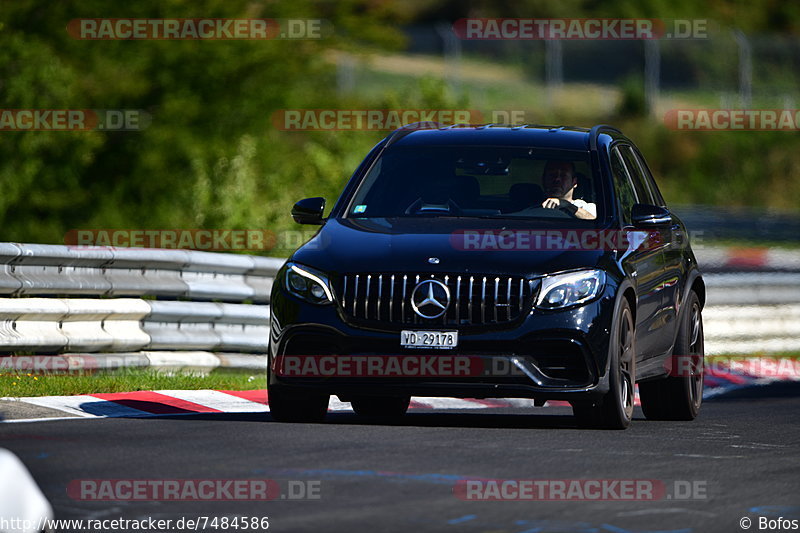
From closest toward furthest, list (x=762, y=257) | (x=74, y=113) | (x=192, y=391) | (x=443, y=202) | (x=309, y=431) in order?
(x=309, y=431) < (x=443, y=202) < (x=192, y=391) < (x=74, y=113) < (x=762, y=257)

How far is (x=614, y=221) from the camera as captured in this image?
1064 centimetres

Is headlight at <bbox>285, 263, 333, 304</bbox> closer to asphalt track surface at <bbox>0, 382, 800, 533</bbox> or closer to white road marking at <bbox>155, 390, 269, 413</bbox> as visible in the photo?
asphalt track surface at <bbox>0, 382, 800, 533</bbox>

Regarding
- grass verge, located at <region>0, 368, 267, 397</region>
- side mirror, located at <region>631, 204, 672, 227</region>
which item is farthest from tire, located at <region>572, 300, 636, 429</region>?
grass verge, located at <region>0, 368, 267, 397</region>

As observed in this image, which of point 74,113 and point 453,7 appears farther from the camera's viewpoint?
point 453,7

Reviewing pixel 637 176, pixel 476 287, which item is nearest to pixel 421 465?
pixel 476 287

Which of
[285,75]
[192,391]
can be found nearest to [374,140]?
[285,75]

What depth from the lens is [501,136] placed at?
37.2 ft

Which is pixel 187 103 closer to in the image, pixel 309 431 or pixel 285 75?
pixel 285 75

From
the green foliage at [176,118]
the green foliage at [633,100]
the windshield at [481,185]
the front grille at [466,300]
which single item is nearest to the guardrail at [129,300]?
Answer: the windshield at [481,185]

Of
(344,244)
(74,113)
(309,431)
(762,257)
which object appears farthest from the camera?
(762,257)

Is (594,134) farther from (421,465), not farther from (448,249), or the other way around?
(421,465)

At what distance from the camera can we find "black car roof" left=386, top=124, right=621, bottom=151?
11.2 metres

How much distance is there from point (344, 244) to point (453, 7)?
70.9 meters

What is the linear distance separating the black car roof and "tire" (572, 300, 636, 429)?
1.38 metres
